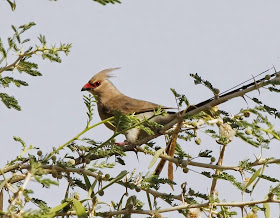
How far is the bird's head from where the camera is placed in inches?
299

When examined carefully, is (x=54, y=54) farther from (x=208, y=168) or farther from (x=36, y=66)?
(x=208, y=168)

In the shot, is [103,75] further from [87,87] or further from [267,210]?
[267,210]

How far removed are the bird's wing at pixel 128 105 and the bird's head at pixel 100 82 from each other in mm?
521

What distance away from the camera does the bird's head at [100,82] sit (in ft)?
24.9

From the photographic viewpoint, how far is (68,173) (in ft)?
11.7

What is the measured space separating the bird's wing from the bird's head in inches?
20.5

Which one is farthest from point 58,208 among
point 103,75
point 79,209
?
point 103,75

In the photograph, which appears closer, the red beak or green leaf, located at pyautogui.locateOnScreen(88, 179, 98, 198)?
green leaf, located at pyautogui.locateOnScreen(88, 179, 98, 198)

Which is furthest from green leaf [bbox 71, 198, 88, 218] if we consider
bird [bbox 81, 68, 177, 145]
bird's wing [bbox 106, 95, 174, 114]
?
bird's wing [bbox 106, 95, 174, 114]

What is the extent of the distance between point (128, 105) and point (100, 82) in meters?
1.29

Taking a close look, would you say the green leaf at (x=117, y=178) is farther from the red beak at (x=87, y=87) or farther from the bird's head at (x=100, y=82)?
the red beak at (x=87, y=87)

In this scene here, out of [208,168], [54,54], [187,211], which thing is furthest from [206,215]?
[54,54]

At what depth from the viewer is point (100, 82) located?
25.2ft

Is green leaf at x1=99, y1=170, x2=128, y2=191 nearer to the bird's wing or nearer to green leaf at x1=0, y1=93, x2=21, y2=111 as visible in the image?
green leaf at x1=0, y1=93, x2=21, y2=111
